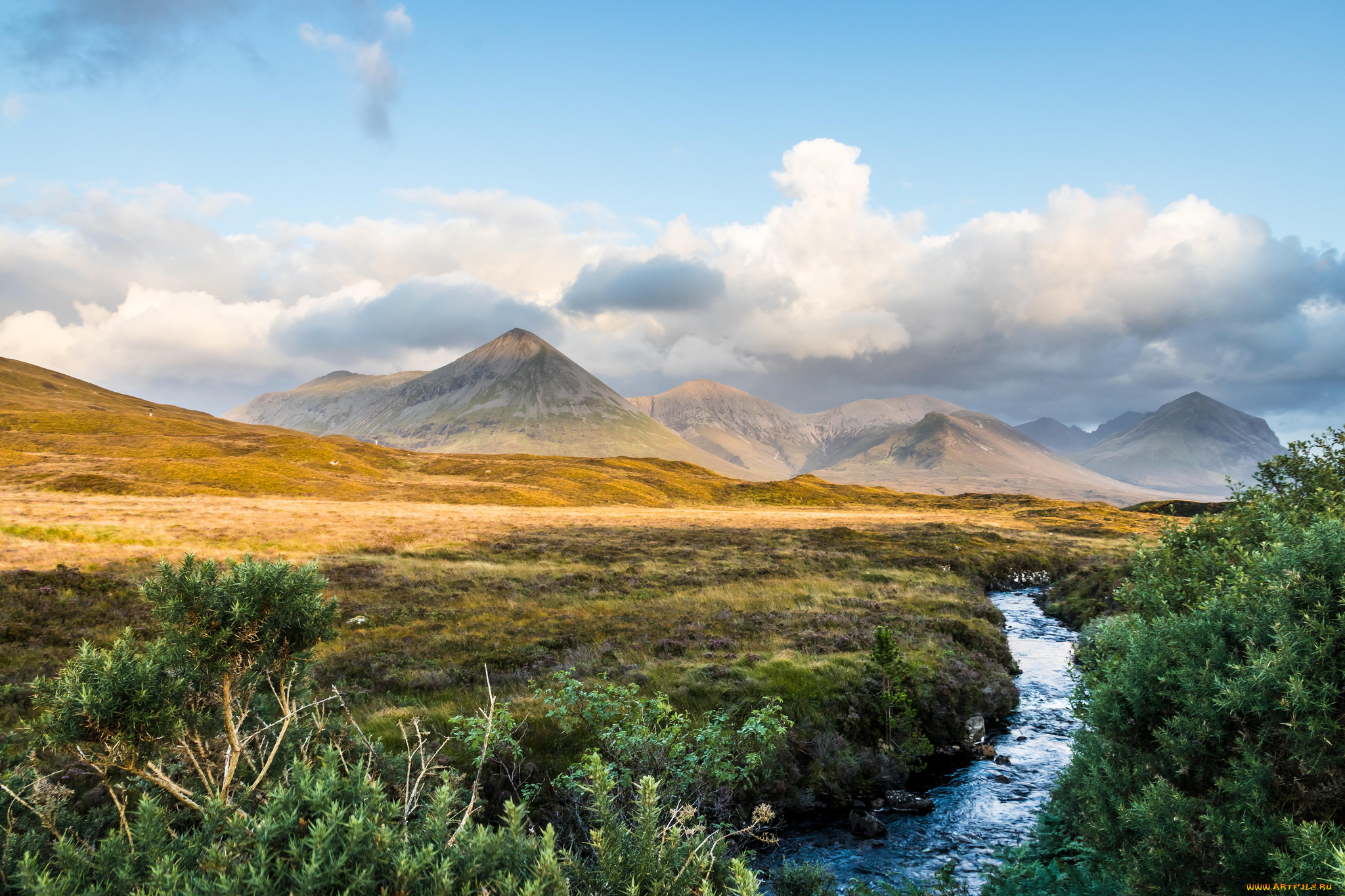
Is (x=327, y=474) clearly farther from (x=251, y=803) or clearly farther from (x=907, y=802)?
(x=251, y=803)

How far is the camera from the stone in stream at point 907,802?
11.7 metres

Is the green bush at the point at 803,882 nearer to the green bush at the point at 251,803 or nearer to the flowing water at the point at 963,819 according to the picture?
the green bush at the point at 251,803

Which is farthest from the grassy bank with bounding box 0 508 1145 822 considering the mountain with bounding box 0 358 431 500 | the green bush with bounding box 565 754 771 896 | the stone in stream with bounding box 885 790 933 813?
the mountain with bounding box 0 358 431 500

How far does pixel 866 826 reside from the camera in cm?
1095

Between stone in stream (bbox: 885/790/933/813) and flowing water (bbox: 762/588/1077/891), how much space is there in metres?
0.17

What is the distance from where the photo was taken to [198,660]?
17.2ft

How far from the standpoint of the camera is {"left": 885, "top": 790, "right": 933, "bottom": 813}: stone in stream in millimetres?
11719

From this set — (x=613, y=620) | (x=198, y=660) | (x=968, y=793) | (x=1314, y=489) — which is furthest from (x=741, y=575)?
(x=198, y=660)

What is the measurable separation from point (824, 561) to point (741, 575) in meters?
8.04

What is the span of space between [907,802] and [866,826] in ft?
4.83

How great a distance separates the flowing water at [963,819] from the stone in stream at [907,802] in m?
0.17

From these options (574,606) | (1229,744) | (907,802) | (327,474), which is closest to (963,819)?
(907,802)

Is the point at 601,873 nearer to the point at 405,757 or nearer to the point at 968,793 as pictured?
the point at 405,757

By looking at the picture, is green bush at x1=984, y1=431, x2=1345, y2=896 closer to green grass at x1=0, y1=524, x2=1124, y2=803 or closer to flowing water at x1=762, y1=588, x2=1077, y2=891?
flowing water at x1=762, y1=588, x2=1077, y2=891
